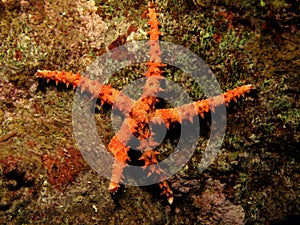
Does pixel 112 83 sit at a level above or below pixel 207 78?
below

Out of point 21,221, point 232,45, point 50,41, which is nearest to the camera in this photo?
point 21,221

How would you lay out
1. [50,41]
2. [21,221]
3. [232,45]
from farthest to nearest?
[50,41], [232,45], [21,221]

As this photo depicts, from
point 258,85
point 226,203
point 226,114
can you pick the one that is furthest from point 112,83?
point 226,203

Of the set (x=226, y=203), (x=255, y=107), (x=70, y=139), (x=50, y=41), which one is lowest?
(x=226, y=203)

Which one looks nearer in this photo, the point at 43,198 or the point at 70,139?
the point at 43,198

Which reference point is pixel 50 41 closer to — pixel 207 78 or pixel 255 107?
pixel 207 78

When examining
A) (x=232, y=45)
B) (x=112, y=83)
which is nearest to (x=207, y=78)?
(x=232, y=45)
